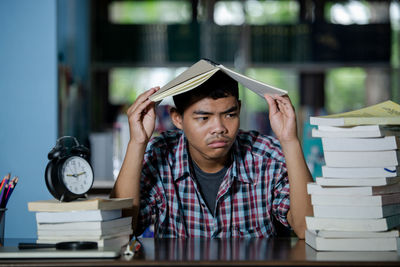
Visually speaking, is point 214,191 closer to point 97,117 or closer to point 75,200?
point 75,200

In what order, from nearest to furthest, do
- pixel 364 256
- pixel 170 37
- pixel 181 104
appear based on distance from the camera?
pixel 364 256
pixel 181 104
pixel 170 37

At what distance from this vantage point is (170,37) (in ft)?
12.4

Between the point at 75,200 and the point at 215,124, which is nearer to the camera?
the point at 75,200

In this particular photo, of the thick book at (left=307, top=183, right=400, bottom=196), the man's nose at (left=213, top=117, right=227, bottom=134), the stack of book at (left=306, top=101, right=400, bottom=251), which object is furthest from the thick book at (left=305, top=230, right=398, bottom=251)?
the man's nose at (left=213, top=117, right=227, bottom=134)

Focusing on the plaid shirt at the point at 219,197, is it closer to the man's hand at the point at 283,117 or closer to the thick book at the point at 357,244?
the man's hand at the point at 283,117

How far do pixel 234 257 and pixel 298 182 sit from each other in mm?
444

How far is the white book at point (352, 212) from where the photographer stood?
1.40 meters

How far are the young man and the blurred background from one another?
1018 millimetres

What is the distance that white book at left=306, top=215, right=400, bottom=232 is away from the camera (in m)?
1.39

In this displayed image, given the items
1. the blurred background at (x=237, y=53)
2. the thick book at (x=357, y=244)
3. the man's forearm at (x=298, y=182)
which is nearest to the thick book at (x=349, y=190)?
the thick book at (x=357, y=244)

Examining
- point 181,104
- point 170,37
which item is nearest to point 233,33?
point 170,37

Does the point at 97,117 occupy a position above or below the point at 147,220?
above

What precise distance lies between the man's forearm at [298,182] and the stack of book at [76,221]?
528mm

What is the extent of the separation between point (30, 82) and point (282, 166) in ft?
2.78
